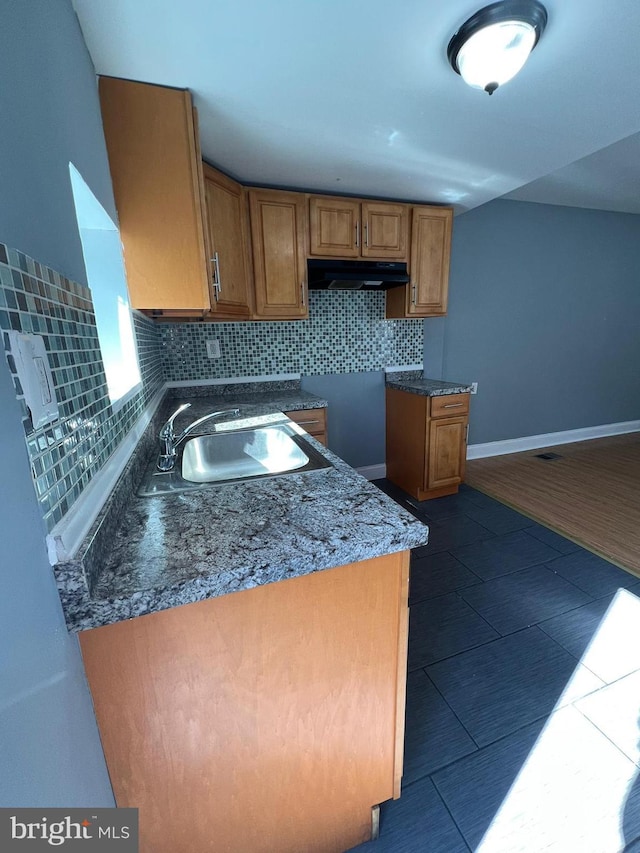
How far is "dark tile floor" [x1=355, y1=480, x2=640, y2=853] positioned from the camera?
962 millimetres

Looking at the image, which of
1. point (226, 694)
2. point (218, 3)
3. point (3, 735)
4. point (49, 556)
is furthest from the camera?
point (218, 3)

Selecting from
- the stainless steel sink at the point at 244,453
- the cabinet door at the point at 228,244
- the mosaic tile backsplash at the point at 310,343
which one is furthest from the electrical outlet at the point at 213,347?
the stainless steel sink at the point at 244,453

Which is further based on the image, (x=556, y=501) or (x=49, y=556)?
(x=556, y=501)

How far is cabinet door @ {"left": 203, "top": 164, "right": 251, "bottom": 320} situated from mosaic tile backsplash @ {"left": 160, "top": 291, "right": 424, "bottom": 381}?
0.42m

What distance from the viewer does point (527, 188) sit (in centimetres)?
288

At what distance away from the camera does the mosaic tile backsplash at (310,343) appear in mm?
2459

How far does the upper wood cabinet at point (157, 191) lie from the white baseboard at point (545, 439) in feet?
10.5

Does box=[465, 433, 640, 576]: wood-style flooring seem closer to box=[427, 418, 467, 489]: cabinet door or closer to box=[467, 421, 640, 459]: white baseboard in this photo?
box=[467, 421, 640, 459]: white baseboard

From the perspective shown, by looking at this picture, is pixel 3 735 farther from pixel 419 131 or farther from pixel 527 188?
pixel 527 188

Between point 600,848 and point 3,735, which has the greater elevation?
point 3,735

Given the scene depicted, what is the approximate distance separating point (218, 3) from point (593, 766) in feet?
8.28

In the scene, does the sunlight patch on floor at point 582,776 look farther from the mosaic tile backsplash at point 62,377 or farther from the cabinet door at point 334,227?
the cabinet door at point 334,227

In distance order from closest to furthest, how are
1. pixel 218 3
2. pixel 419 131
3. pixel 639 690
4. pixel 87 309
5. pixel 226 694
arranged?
pixel 226 694, pixel 87 309, pixel 218 3, pixel 639 690, pixel 419 131

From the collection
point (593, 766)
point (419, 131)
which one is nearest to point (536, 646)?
point (593, 766)
